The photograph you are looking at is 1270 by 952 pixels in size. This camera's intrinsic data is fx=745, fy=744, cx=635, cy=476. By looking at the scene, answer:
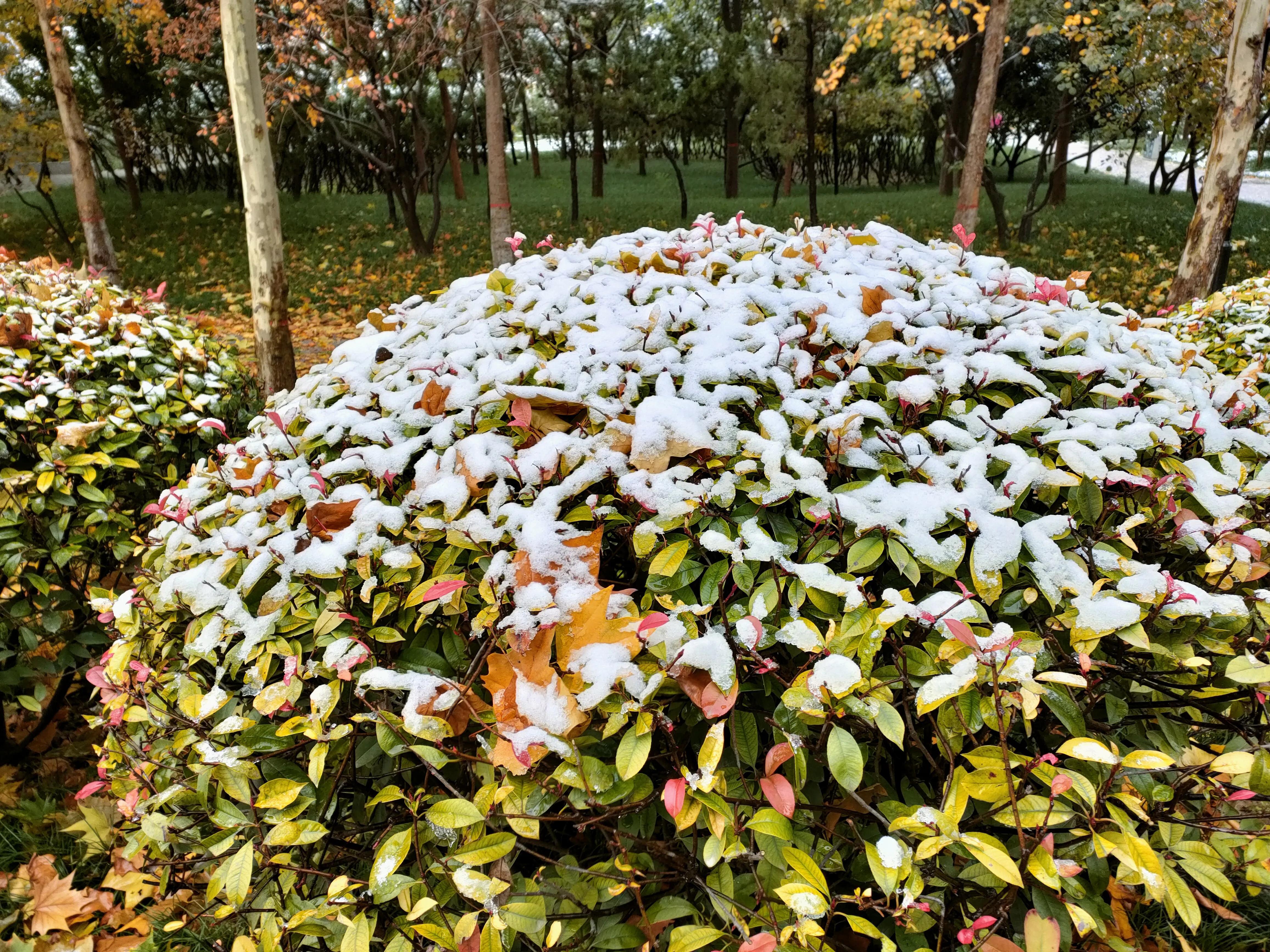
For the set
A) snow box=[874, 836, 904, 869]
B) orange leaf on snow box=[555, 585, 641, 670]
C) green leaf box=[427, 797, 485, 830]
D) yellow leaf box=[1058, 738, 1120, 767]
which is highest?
orange leaf on snow box=[555, 585, 641, 670]

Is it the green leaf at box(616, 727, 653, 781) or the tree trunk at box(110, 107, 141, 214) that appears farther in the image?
the tree trunk at box(110, 107, 141, 214)

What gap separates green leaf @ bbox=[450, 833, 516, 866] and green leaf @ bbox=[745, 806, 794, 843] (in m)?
0.40

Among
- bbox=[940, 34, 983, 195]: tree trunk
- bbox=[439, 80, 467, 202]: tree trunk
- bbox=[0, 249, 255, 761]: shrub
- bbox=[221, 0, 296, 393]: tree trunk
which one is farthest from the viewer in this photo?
bbox=[439, 80, 467, 202]: tree trunk

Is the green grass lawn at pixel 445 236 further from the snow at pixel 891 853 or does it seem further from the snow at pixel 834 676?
the snow at pixel 891 853

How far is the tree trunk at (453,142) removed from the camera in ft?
53.7

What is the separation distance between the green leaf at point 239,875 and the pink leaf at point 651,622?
81cm

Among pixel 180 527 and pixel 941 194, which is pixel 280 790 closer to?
pixel 180 527

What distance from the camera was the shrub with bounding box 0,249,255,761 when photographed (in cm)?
260

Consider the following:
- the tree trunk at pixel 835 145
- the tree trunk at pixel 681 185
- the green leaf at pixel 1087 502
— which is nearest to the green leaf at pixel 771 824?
the green leaf at pixel 1087 502

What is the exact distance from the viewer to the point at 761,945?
112cm

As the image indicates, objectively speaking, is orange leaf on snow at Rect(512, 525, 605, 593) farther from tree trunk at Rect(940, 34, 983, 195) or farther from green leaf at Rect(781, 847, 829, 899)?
tree trunk at Rect(940, 34, 983, 195)

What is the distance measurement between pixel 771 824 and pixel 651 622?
38cm

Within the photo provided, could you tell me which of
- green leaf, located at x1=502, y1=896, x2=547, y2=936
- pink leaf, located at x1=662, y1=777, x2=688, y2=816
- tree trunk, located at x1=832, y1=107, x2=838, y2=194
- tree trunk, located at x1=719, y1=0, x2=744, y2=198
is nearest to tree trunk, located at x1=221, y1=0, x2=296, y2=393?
green leaf, located at x1=502, y1=896, x2=547, y2=936

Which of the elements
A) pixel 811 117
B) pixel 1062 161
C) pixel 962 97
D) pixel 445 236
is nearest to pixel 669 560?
pixel 811 117
